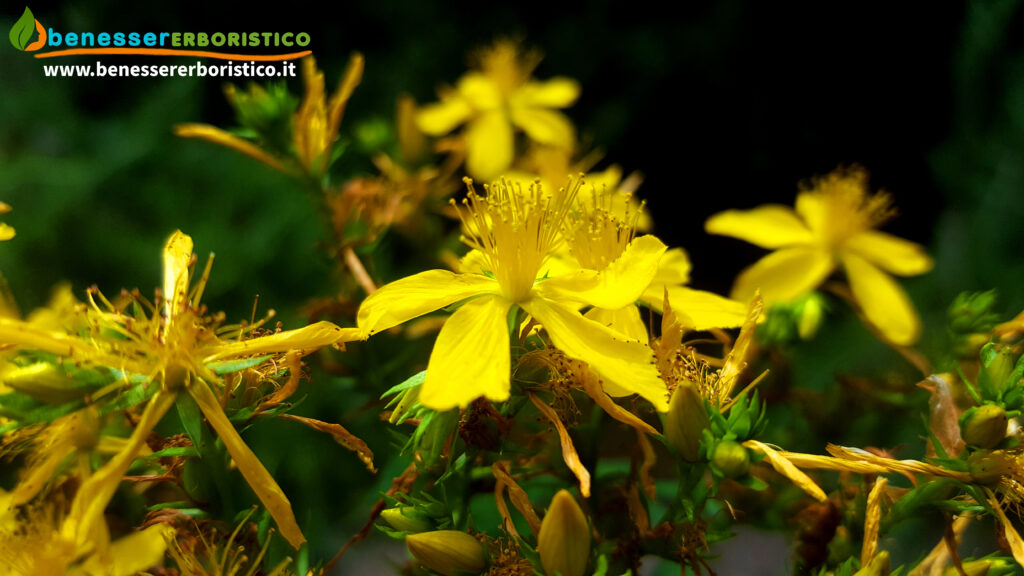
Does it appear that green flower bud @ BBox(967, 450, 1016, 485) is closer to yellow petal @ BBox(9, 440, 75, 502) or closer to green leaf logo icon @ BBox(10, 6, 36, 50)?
yellow petal @ BBox(9, 440, 75, 502)

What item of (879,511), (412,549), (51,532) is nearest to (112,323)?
(51,532)

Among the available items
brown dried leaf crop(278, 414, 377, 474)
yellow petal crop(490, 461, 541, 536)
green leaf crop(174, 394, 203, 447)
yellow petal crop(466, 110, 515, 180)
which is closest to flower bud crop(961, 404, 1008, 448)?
yellow petal crop(490, 461, 541, 536)

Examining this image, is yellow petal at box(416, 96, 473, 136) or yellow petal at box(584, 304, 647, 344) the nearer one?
yellow petal at box(584, 304, 647, 344)

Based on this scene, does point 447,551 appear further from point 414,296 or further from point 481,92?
point 481,92

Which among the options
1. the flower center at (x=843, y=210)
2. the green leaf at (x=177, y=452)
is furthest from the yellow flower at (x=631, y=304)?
the flower center at (x=843, y=210)

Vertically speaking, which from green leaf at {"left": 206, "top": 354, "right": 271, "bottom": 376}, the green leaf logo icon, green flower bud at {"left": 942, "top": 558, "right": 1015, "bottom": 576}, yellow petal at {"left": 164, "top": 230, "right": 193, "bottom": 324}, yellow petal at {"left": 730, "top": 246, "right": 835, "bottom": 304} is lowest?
green flower bud at {"left": 942, "top": 558, "right": 1015, "bottom": 576}

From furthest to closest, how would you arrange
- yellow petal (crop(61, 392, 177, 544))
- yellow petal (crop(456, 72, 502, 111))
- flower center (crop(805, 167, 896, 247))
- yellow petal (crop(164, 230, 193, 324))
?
yellow petal (crop(456, 72, 502, 111)) → flower center (crop(805, 167, 896, 247)) → yellow petal (crop(164, 230, 193, 324)) → yellow petal (crop(61, 392, 177, 544))
